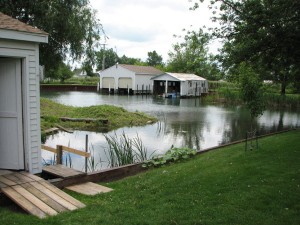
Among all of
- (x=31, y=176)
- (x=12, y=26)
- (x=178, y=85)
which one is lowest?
(x=31, y=176)

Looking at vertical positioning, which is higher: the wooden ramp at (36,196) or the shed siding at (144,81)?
the shed siding at (144,81)

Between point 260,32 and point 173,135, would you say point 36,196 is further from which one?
point 173,135

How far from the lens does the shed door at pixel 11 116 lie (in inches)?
257

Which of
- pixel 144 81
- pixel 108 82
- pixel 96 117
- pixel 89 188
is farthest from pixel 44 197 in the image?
pixel 108 82

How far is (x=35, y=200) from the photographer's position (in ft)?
18.3

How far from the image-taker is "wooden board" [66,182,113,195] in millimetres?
6613

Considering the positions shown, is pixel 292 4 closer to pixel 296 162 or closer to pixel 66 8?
pixel 296 162

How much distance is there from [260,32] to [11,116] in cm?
638

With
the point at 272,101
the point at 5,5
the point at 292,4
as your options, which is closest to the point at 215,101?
the point at 272,101

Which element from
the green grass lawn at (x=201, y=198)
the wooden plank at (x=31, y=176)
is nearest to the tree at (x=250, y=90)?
the green grass lawn at (x=201, y=198)

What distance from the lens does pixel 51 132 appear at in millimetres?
16812

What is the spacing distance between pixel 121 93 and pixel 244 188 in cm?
4782

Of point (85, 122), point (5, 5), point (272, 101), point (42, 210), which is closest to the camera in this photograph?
A: point (42, 210)

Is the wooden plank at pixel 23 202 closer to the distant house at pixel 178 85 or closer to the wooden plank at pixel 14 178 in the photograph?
the wooden plank at pixel 14 178
